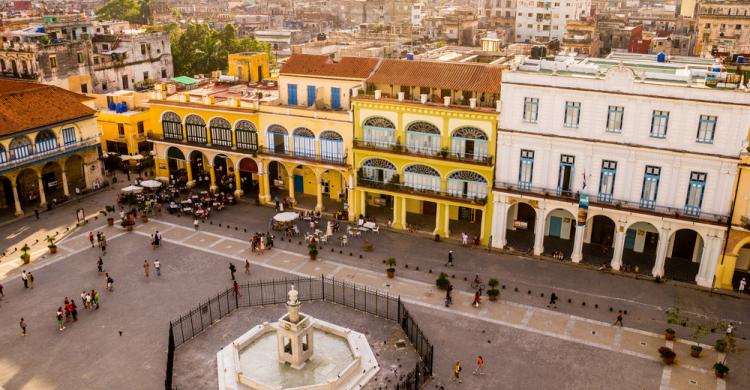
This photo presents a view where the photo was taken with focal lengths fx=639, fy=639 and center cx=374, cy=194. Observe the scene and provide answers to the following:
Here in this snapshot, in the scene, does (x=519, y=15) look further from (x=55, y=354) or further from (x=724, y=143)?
(x=55, y=354)

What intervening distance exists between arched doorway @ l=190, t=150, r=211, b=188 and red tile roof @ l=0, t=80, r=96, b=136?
1174cm

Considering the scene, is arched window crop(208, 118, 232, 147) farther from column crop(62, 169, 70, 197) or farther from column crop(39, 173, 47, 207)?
column crop(39, 173, 47, 207)

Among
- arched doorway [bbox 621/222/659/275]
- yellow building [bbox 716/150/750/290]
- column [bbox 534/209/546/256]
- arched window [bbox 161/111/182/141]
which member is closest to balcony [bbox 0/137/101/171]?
arched window [bbox 161/111/182/141]

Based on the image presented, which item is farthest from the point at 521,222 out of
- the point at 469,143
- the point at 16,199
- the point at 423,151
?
the point at 16,199

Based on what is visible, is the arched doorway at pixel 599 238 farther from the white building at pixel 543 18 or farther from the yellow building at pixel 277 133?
the white building at pixel 543 18

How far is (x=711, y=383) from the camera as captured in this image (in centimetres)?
3794

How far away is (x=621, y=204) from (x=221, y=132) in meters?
40.1

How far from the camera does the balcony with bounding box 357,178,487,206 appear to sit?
55.8 m

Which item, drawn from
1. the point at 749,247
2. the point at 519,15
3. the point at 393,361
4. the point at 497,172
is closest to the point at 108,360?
the point at 393,361

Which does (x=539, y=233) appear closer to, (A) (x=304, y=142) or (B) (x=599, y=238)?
(B) (x=599, y=238)

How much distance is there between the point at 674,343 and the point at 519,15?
13358 centimetres

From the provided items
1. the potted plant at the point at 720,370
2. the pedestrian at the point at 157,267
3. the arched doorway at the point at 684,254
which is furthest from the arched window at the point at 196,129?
the potted plant at the point at 720,370

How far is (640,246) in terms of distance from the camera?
55875 mm

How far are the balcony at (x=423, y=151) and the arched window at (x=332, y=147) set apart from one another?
2491 millimetres
